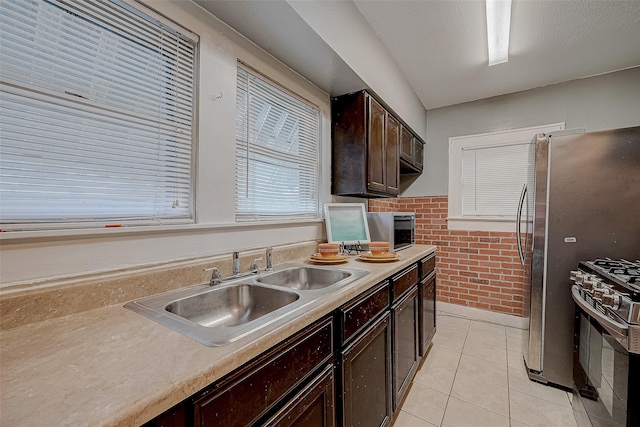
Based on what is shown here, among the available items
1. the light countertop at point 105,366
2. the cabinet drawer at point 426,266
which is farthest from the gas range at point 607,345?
the light countertop at point 105,366

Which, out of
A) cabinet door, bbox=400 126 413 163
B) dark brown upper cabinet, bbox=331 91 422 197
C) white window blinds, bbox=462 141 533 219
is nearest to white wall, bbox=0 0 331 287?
dark brown upper cabinet, bbox=331 91 422 197

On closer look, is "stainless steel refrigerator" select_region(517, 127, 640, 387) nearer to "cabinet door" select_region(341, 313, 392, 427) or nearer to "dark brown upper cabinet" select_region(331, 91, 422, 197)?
"dark brown upper cabinet" select_region(331, 91, 422, 197)

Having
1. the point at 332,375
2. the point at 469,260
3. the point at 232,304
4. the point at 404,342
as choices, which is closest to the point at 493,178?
the point at 469,260

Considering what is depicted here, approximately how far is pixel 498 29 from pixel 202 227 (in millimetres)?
2474

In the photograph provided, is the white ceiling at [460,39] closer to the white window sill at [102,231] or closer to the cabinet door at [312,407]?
the white window sill at [102,231]

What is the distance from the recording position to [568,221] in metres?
1.83

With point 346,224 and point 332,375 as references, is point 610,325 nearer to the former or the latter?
point 332,375

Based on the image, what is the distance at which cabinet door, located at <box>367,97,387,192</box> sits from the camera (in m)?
2.18

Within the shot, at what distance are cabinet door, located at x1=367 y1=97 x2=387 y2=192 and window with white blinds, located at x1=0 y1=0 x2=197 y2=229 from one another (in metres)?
1.34

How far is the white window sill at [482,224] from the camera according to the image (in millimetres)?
2963

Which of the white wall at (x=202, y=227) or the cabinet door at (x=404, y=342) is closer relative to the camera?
the white wall at (x=202, y=227)

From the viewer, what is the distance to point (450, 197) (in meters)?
3.29

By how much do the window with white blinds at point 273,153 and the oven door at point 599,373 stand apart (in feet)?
5.75

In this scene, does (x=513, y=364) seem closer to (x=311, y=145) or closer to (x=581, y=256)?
(x=581, y=256)
